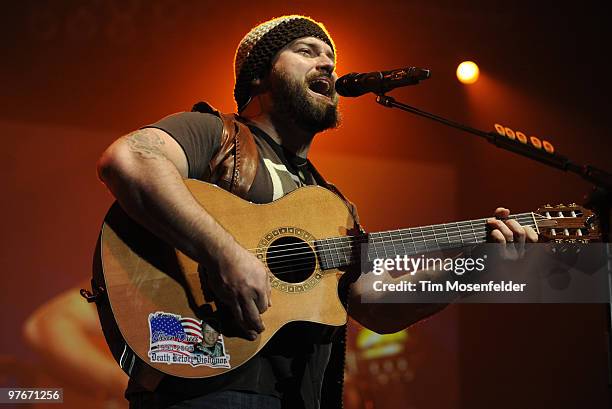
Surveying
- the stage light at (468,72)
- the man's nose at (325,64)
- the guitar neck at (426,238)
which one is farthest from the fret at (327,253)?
the stage light at (468,72)

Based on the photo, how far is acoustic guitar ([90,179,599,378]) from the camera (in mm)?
1817

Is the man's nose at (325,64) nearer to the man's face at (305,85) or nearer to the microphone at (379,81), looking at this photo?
the man's face at (305,85)

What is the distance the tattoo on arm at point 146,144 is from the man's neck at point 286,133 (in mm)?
575

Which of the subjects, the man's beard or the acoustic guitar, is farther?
the man's beard

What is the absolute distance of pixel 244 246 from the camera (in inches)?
79.0

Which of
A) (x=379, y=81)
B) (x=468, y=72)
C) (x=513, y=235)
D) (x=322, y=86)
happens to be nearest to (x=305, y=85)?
(x=322, y=86)

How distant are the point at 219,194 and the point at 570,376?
305cm

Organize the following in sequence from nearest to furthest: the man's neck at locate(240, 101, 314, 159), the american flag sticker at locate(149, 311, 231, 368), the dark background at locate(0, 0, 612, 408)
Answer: the american flag sticker at locate(149, 311, 231, 368)
the man's neck at locate(240, 101, 314, 159)
the dark background at locate(0, 0, 612, 408)

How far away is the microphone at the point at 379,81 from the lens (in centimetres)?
213

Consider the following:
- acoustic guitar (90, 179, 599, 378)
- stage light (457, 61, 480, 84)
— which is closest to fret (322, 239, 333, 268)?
acoustic guitar (90, 179, 599, 378)

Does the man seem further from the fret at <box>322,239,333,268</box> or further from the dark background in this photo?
the dark background

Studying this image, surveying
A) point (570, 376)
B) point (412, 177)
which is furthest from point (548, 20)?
point (570, 376)

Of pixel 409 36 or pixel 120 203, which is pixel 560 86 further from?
pixel 120 203

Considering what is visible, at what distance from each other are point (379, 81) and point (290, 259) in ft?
2.06
